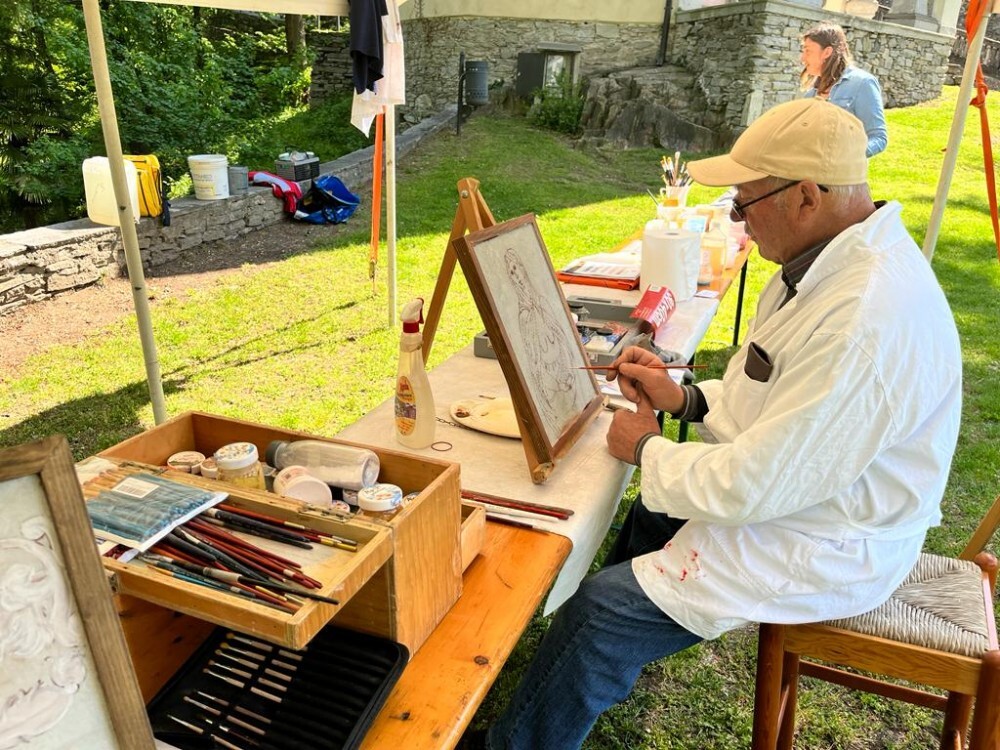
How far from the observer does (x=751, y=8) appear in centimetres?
1088

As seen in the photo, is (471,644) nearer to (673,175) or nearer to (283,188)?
(673,175)

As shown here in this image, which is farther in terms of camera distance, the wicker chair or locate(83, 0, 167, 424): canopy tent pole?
locate(83, 0, 167, 424): canopy tent pole

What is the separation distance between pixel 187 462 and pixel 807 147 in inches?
48.7

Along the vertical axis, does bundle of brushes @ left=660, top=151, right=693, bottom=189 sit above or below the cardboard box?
above

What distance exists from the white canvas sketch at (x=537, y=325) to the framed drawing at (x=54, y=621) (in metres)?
0.99

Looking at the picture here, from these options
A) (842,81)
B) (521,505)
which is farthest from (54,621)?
(842,81)

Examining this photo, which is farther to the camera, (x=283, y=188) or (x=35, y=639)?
(x=283, y=188)

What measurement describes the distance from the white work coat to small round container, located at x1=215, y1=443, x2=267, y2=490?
0.75 metres

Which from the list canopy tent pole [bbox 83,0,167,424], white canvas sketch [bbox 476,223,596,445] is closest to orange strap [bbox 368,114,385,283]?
canopy tent pole [bbox 83,0,167,424]

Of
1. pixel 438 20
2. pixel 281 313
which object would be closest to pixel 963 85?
pixel 281 313

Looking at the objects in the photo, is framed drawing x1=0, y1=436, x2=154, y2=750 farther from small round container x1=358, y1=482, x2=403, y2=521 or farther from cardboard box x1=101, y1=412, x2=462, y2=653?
small round container x1=358, y1=482, x2=403, y2=521

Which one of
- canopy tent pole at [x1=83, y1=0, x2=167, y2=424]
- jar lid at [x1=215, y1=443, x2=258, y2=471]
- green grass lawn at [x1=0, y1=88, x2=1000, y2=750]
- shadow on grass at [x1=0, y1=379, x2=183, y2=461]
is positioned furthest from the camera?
shadow on grass at [x1=0, y1=379, x2=183, y2=461]

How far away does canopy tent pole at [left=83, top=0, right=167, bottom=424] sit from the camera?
8.43 ft

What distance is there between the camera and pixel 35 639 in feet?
2.02
